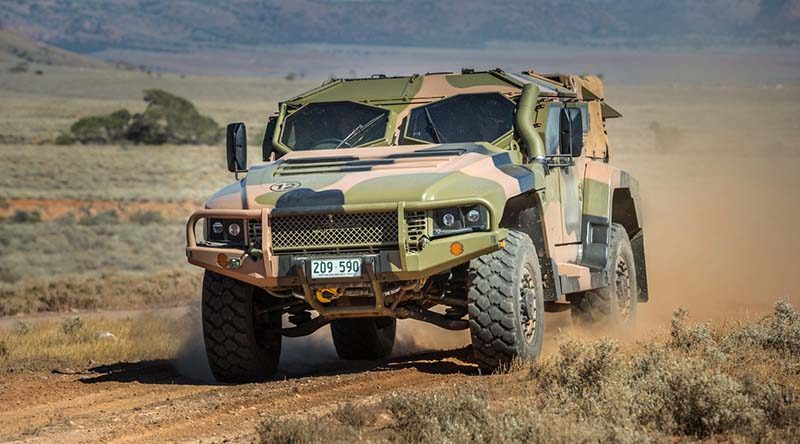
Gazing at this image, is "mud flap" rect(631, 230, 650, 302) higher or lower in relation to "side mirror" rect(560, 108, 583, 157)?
lower

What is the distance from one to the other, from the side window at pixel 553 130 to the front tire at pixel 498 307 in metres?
1.68

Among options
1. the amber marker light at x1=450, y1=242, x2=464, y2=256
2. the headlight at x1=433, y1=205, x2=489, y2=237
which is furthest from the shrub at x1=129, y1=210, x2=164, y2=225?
the amber marker light at x1=450, y1=242, x2=464, y2=256

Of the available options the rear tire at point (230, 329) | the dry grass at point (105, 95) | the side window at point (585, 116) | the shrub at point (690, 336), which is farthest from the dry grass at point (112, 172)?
Result: the shrub at point (690, 336)

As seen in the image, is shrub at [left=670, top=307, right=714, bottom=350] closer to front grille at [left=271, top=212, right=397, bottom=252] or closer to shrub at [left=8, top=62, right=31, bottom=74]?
front grille at [left=271, top=212, right=397, bottom=252]

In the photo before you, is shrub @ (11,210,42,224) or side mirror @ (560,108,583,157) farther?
shrub @ (11,210,42,224)

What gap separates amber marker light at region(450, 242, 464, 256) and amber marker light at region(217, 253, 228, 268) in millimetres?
1675

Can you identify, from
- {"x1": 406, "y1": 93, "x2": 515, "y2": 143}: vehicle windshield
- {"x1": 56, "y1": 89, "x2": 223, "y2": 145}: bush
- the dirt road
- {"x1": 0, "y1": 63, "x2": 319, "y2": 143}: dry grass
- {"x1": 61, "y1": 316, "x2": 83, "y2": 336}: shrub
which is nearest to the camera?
the dirt road

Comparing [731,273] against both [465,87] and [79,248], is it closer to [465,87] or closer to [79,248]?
[465,87]

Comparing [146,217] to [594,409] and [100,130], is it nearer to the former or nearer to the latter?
[100,130]

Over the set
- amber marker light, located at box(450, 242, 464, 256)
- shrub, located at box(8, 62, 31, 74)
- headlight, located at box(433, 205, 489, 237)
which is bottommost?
amber marker light, located at box(450, 242, 464, 256)

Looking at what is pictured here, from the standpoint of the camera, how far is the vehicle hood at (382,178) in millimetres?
10820

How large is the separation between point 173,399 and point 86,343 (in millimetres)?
5294

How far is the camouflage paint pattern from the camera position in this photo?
10.7m

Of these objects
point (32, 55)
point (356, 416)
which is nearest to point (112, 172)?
point (356, 416)
